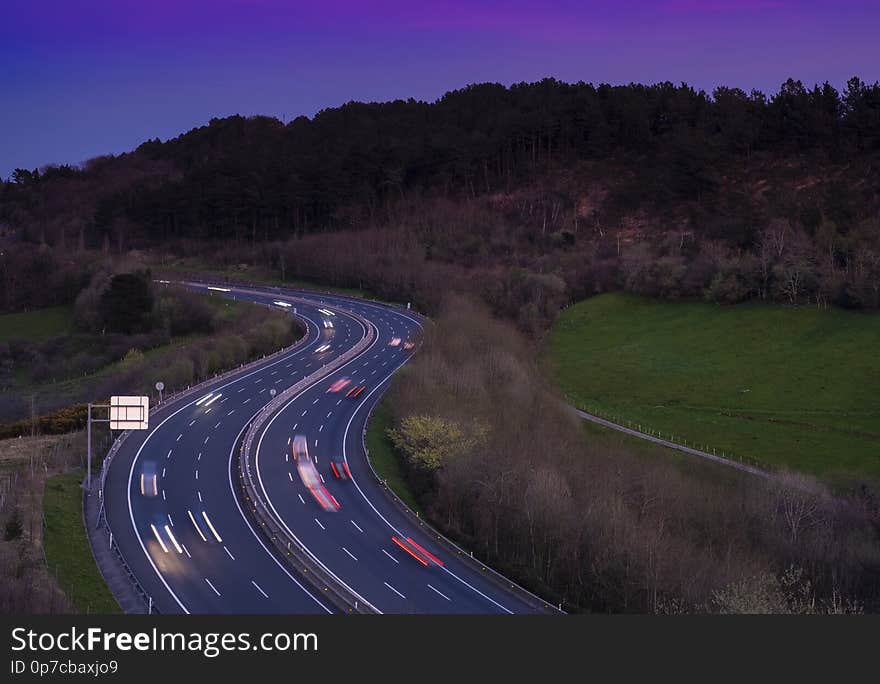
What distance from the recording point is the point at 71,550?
1411 inches

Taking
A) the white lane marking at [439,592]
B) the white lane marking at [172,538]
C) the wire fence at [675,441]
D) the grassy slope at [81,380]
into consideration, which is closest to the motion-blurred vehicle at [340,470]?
the white lane marking at [172,538]

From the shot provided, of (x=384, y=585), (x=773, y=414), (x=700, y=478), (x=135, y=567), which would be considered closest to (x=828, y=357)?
(x=773, y=414)

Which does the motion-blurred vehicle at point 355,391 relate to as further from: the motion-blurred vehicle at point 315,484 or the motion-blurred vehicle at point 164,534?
the motion-blurred vehicle at point 164,534

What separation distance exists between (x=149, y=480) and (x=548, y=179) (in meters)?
97.8

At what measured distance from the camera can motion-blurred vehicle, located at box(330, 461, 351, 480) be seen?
1876 inches

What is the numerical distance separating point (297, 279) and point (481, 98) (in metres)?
71.7

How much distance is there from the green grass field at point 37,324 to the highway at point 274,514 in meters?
42.1

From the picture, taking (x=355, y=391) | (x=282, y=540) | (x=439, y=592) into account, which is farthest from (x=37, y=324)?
(x=439, y=592)

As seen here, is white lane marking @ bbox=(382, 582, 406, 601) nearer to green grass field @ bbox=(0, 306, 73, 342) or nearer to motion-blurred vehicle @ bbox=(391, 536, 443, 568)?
motion-blurred vehicle @ bbox=(391, 536, 443, 568)

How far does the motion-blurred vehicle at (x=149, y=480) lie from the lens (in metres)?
43.7

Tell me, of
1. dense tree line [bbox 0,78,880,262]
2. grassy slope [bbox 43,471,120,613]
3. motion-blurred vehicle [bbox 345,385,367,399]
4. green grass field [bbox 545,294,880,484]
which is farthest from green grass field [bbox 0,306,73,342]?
grassy slope [bbox 43,471,120,613]

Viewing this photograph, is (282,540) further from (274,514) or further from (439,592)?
(439,592)

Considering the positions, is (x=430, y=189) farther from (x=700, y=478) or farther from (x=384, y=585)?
(x=384, y=585)

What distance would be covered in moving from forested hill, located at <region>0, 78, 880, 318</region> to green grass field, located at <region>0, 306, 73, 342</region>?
1003 centimetres
